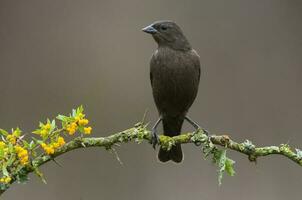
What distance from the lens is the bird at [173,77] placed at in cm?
366

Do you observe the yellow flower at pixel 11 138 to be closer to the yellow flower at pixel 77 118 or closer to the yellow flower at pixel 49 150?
the yellow flower at pixel 49 150

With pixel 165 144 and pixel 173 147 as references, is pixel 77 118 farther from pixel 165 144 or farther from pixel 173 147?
pixel 173 147

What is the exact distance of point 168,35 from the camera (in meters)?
3.87

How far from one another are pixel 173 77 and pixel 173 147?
391mm

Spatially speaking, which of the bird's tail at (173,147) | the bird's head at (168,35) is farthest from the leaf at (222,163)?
the bird's head at (168,35)

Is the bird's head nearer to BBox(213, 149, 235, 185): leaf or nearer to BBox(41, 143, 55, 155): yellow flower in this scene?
BBox(213, 149, 235, 185): leaf

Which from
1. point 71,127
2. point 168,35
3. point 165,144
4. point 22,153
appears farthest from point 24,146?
point 168,35

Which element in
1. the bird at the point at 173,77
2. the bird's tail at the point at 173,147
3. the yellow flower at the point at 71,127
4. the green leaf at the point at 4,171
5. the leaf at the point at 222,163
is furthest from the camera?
the bird's tail at the point at 173,147

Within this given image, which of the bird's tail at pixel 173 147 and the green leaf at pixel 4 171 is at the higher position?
the bird's tail at pixel 173 147

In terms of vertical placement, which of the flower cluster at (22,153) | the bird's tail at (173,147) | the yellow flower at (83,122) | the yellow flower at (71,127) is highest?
the bird's tail at (173,147)

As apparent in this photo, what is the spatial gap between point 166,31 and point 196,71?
12.5 inches

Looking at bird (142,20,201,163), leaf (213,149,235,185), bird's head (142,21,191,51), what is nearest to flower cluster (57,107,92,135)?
leaf (213,149,235,185)

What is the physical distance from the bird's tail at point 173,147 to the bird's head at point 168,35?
421mm

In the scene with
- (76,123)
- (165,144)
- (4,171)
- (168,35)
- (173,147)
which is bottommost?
(4,171)
